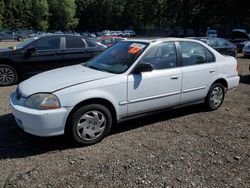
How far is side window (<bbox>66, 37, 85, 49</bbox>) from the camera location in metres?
9.25

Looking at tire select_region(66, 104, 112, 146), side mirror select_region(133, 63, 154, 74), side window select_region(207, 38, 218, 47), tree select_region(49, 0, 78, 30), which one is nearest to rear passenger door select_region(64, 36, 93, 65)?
side mirror select_region(133, 63, 154, 74)

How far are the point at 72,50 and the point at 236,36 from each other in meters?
18.2

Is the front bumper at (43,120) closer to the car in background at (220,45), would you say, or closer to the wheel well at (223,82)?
the wheel well at (223,82)

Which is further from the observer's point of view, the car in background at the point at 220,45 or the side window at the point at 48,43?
the car in background at the point at 220,45

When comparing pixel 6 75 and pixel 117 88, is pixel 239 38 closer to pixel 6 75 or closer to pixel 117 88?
pixel 6 75

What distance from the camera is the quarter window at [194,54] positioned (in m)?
5.49

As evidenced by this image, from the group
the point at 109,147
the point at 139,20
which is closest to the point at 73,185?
the point at 109,147

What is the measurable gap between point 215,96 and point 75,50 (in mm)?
4939

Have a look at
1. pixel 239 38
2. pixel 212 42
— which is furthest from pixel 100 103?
pixel 239 38

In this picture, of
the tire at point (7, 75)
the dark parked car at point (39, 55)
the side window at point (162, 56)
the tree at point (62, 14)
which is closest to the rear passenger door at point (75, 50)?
the dark parked car at point (39, 55)

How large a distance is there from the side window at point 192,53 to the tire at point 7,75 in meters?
5.47

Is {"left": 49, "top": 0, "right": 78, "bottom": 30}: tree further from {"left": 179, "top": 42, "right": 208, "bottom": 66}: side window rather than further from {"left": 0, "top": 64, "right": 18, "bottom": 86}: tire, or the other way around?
{"left": 179, "top": 42, "right": 208, "bottom": 66}: side window

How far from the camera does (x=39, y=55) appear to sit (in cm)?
880

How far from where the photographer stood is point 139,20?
76.2m
